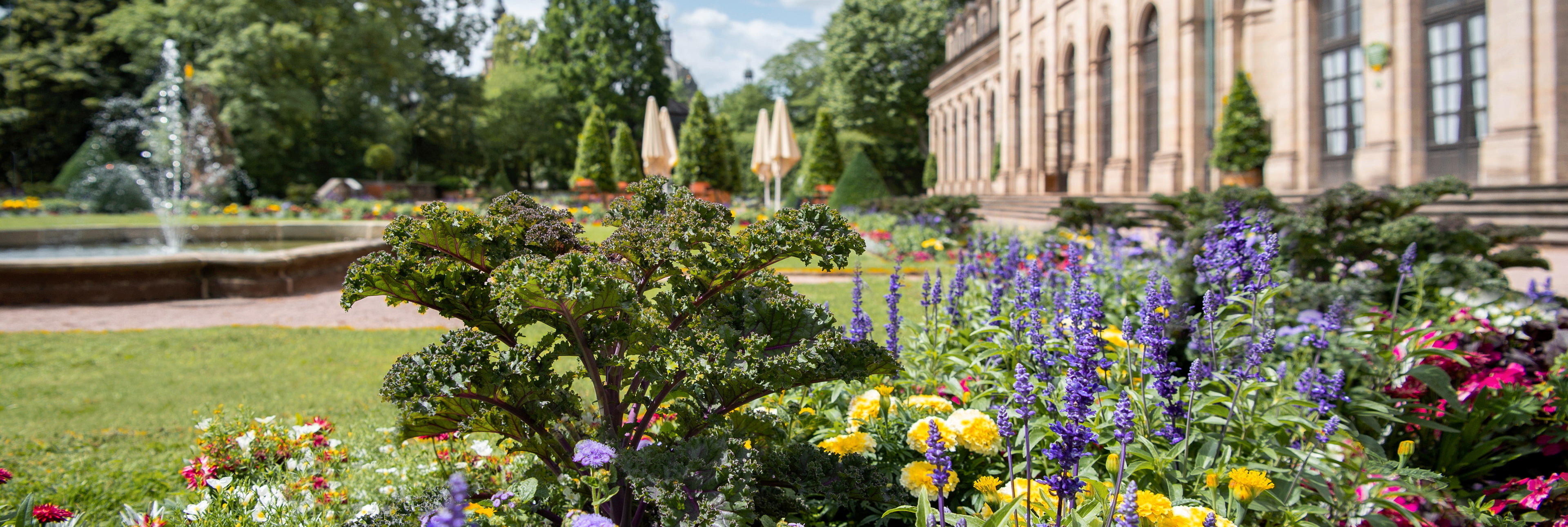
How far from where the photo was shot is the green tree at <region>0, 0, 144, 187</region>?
109 feet

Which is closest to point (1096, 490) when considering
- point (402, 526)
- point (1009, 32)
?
point (402, 526)

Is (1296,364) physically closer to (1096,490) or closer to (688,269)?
(1096,490)

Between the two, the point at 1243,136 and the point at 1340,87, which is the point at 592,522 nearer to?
the point at 1243,136

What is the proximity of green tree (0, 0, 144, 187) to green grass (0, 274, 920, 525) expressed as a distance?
36.0m

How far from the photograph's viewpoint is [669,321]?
2127mm

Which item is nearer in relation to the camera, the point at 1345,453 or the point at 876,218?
the point at 1345,453

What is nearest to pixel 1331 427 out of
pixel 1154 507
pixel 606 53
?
A: pixel 1154 507

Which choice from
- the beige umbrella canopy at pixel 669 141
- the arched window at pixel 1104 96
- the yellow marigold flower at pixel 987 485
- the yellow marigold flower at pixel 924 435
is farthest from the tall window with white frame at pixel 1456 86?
the beige umbrella canopy at pixel 669 141

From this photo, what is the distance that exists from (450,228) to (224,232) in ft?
54.6

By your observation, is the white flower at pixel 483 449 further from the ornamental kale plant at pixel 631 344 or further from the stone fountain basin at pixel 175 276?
the stone fountain basin at pixel 175 276

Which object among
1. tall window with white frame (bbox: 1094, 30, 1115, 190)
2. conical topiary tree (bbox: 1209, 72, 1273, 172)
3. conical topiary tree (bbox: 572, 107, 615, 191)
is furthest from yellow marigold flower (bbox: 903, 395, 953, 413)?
conical topiary tree (bbox: 572, 107, 615, 191)

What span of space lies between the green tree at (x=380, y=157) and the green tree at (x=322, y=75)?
468mm

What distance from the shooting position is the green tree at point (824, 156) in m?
27.5

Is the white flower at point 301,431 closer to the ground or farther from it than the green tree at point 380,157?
closer to the ground
